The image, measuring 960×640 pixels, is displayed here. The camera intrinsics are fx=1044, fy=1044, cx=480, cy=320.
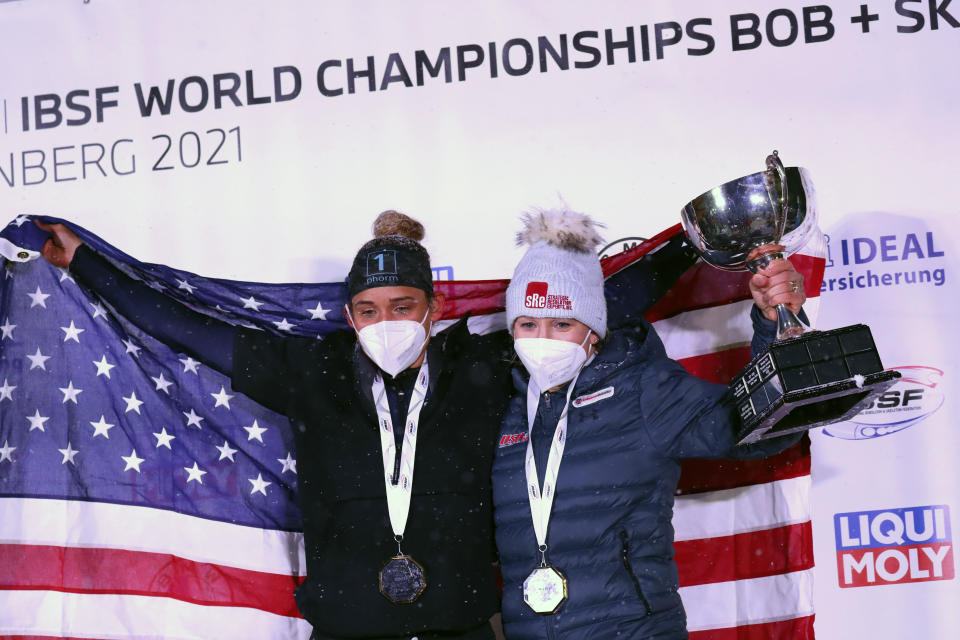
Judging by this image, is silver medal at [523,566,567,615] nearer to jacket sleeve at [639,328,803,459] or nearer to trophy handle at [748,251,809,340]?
jacket sleeve at [639,328,803,459]

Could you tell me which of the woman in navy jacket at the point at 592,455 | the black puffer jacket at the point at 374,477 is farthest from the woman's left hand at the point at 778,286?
the black puffer jacket at the point at 374,477

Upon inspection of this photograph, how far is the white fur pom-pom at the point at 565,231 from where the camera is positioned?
3162 millimetres

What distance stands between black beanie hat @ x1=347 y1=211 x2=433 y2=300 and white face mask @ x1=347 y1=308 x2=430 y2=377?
0.14 meters

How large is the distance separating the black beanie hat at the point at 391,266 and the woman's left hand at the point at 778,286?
1012 millimetres

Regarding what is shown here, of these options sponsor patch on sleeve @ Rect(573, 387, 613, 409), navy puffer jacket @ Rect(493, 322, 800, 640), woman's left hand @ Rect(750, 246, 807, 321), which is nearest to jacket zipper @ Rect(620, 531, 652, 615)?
navy puffer jacket @ Rect(493, 322, 800, 640)

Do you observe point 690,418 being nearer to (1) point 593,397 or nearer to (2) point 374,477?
(1) point 593,397

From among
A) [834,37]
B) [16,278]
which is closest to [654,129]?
[834,37]

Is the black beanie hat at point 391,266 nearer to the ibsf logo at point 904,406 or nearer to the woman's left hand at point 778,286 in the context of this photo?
the woman's left hand at point 778,286

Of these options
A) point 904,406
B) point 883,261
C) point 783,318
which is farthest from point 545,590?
point 883,261

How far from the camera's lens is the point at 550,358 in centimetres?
296

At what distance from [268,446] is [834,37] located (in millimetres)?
2571

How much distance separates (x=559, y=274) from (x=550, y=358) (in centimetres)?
26

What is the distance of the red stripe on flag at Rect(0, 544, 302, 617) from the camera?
3604 mm

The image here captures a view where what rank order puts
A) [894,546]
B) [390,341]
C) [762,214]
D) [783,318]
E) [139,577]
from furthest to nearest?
[894,546], [139,577], [390,341], [762,214], [783,318]
